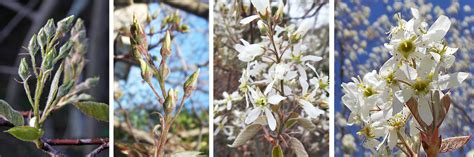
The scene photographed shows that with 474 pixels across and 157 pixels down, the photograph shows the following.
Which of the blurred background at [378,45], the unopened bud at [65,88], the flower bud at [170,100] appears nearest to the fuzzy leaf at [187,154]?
the flower bud at [170,100]

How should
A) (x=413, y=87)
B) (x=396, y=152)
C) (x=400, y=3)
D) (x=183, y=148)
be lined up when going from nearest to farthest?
(x=413, y=87)
(x=396, y=152)
(x=400, y=3)
(x=183, y=148)

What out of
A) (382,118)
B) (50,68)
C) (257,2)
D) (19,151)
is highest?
(257,2)

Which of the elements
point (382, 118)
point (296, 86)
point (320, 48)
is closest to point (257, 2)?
point (296, 86)

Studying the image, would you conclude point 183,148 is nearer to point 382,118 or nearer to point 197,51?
point 197,51

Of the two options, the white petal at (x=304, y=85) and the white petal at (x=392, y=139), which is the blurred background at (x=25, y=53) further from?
the white petal at (x=392, y=139)

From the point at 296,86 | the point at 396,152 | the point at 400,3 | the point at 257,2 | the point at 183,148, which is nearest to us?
the point at 396,152
